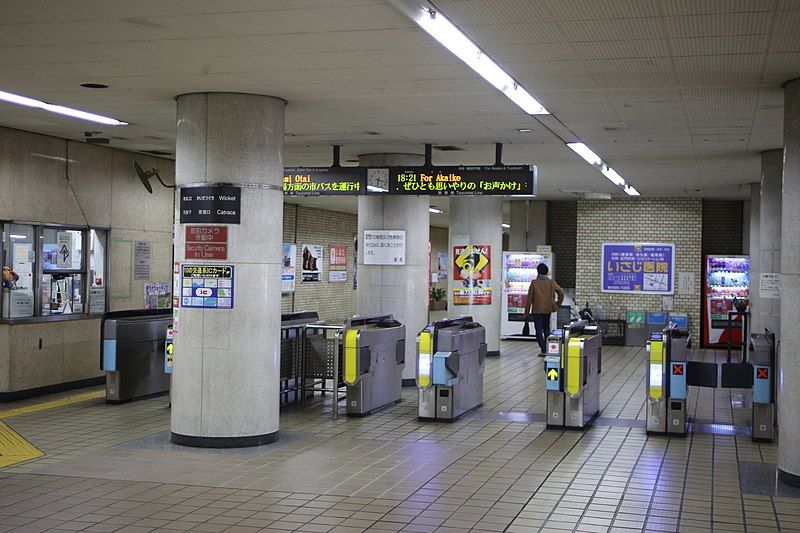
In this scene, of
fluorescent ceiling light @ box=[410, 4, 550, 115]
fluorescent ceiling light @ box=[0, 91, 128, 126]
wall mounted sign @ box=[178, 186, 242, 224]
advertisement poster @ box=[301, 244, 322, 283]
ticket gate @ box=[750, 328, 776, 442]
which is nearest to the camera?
fluorescent ceiling light @ box=[410, 4, 550, 115]

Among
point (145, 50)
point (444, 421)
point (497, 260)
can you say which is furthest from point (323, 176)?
point (497, 260)

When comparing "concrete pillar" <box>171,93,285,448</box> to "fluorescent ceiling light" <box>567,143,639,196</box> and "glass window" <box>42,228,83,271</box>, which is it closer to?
"glass window" <box>42,228,83,271</box>

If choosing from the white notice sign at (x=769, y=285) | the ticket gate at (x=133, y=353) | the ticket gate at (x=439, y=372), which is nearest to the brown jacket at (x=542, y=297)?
the white notice sign at (x=769, y=285)

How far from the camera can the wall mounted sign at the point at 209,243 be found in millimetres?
8523

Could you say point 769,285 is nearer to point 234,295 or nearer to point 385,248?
point 385,248

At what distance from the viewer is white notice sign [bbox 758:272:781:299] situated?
40.2 feet

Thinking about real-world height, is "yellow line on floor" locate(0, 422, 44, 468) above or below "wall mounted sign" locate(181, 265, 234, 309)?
below

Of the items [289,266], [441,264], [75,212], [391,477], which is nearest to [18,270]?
[75,212]

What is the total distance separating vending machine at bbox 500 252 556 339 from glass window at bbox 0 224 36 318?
12.3 metres

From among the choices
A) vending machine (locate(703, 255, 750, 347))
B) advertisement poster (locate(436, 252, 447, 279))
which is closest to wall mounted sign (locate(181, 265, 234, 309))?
vending machine (locate(703, 255, 750, 347))

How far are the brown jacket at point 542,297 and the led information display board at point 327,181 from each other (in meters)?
6.46

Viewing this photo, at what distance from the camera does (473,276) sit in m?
17.4

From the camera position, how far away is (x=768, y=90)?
7840 millimetres

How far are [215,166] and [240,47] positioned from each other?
202cm
